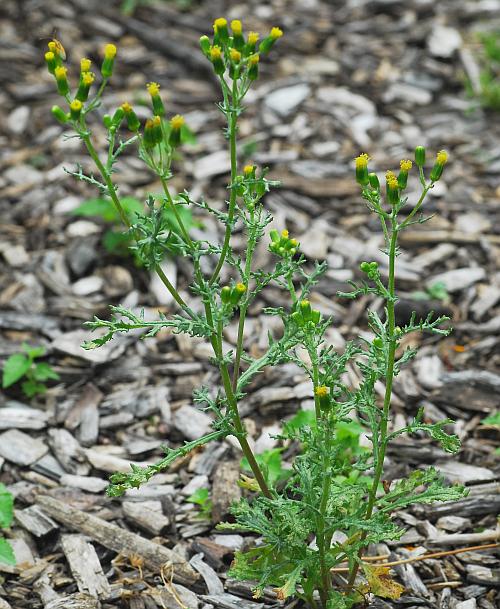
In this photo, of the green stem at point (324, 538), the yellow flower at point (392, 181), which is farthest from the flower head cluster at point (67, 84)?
the green stem at point (324, 538)

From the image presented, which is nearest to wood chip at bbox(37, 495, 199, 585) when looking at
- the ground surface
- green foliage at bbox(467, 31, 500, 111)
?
the ground surface

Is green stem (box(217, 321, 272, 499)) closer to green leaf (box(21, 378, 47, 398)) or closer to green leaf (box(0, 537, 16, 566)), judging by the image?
green leaf (box(0, 537, 16, 566))

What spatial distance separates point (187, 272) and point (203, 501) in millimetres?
1422

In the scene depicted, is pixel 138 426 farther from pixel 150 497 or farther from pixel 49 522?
pixel 49 522

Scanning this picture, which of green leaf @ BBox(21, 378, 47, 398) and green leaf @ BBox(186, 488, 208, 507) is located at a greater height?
green leaf @ BBox(21, 378, 47, 398)

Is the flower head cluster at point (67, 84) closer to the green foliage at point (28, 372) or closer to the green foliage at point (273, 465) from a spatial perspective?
the green foliage at point (273, 465)

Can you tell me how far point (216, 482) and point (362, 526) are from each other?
957 millimetres

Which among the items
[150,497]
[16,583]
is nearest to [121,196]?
[150,497]

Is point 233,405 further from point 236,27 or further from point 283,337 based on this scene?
point 236,27

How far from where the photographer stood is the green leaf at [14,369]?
125 inches

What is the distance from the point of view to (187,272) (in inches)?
155

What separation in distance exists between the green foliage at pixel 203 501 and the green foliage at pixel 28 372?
849 mm

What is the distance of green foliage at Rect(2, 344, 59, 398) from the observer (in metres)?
3.18

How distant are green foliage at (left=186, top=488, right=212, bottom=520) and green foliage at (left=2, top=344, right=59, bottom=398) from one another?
85cm
